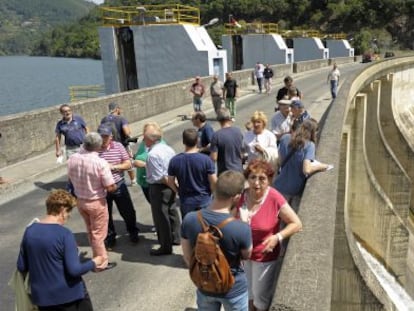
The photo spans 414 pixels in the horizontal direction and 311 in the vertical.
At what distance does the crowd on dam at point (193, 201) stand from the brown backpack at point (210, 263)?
1.1 inches

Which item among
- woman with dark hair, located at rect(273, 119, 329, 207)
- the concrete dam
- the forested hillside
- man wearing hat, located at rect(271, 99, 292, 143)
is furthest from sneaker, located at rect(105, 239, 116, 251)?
the forested hillside

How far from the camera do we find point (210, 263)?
10.2 ft

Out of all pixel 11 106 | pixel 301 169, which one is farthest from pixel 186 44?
pixel 11 106

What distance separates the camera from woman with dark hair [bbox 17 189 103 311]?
3451 mm

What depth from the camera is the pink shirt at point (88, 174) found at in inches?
206

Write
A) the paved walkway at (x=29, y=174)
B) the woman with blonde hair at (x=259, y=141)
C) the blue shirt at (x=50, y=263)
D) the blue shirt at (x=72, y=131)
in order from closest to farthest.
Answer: the blue shirt at (x=50, y=263) → the woman with blonde hair at (x=259, y=141) → the blue shirt at (x=72, y=131) → the paved walkway at (x=29, y=174)

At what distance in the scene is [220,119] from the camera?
6.09 m

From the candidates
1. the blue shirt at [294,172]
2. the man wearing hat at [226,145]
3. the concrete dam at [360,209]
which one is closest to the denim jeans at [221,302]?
the concrete dam at [360,209]

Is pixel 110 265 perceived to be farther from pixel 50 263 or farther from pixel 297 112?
pixel 297 112

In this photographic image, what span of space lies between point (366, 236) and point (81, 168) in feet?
32.7

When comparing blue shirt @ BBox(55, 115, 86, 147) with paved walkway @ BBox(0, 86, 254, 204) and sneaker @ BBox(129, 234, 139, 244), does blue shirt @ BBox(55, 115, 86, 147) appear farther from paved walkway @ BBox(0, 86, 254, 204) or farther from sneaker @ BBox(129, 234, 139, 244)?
sneaker @ BBox(129, 234, 139, 244)

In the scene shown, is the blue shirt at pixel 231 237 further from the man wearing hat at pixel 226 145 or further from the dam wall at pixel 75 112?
the dam wall at pixel 75 112

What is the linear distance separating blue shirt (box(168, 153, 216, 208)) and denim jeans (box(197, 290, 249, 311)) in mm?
1945

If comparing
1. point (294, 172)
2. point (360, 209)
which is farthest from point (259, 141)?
point (360, 209)
